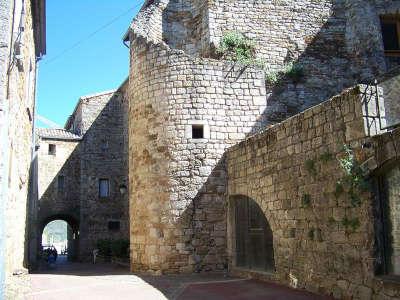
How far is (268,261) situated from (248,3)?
7.96 meters

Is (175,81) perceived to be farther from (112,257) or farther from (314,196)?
(112,257)

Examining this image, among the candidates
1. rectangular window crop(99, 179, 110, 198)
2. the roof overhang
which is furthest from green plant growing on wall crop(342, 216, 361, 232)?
rectangular window crop(99, 179, 110, 198)

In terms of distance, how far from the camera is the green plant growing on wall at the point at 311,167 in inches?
263

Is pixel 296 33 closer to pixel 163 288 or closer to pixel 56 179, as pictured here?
pixel 163 288

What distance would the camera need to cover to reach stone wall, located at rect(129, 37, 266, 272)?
959 cm

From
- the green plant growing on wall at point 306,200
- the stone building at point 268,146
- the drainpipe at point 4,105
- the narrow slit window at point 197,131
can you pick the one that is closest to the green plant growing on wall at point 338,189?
the stone building at point 268,146

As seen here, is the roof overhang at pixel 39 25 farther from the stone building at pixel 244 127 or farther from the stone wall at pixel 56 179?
the stone wall at pixel 56 179

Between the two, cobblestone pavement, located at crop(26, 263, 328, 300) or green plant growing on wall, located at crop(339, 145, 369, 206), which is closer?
green plant growing on wall, located at crop(339, 145, 369, 206)

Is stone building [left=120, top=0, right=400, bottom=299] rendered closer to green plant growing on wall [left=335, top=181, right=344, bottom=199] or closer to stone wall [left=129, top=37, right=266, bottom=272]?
stone wall [left=129, top=37, right=266, bottom=272]

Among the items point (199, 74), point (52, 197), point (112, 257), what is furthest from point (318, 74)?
point (52, 197)

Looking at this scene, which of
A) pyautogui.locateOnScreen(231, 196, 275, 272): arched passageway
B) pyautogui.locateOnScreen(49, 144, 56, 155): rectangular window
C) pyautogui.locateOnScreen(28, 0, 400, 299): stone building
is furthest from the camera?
pyautogui.locateOnScreen(49, 144, 56, 155): rectangular window

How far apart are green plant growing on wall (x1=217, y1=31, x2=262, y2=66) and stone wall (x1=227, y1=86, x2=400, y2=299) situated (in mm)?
4378

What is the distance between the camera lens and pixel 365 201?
5645 millimetres

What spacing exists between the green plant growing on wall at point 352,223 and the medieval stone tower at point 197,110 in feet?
13.2
